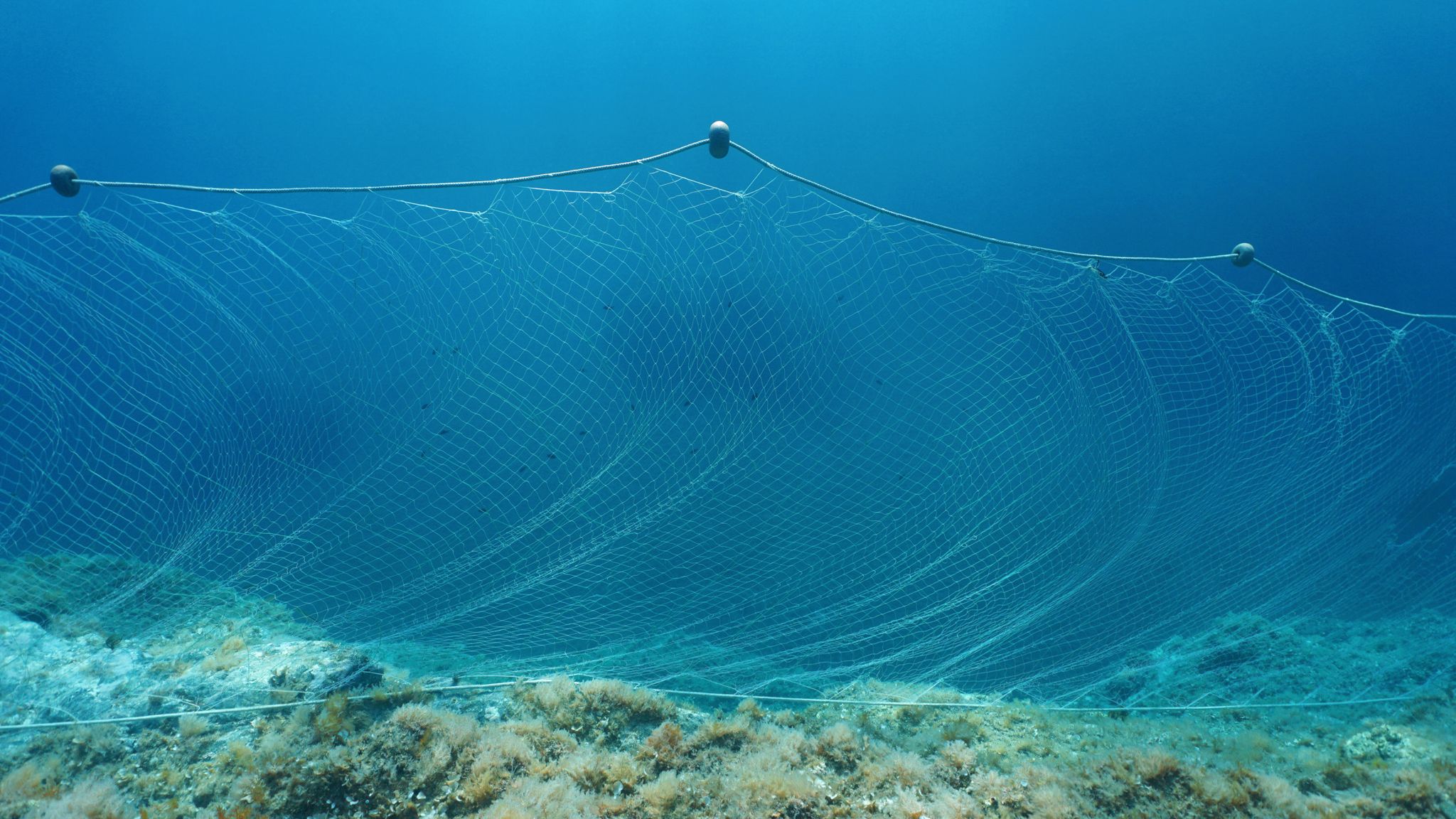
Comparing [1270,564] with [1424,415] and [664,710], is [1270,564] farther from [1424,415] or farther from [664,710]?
[664,710]

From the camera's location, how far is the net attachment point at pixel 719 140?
9.22 ft

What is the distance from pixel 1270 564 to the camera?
451cm

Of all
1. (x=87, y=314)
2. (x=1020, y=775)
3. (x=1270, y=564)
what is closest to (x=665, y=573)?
(x=1020, y=775)

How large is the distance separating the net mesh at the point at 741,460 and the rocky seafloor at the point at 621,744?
0.79 feet

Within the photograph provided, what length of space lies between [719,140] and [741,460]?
8.44 ft

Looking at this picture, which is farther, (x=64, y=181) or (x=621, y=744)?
(x=621, y=744)

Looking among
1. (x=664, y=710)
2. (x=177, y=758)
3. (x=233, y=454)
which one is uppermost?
→ (x=233, y=454)

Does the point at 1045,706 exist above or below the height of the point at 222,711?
above

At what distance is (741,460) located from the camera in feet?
16.4

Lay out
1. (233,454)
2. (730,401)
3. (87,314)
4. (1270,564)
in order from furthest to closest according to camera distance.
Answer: (730,401) → (1270,564) → (233,454) → (87,314)

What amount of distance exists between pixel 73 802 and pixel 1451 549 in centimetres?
782

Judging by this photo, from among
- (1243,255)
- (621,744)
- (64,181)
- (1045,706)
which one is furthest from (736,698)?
(64,181)

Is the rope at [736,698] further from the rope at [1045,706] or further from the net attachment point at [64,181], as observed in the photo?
the net attachment point at [64,181]

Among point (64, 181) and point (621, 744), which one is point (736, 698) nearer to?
point (621, 744)
